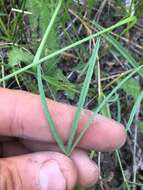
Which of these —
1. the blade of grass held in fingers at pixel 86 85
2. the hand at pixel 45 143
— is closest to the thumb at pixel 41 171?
the hand at pixel 45 143

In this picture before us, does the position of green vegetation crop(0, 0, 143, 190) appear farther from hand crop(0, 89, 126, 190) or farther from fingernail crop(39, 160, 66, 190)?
fingernail crop(39, 160, 66, 190)

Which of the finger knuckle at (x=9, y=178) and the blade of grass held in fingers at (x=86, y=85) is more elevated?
the blade of grass held in fingers at (x=86, y=85)

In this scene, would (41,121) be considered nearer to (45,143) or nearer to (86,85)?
(45,143)

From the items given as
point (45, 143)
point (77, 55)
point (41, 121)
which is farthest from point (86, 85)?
point (77, 55)

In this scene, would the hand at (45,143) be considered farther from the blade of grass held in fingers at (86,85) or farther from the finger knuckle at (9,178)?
the blade of grass held in fingers at (86,85)

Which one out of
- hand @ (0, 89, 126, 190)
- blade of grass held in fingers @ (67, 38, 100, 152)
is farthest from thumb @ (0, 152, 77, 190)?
blade of grass held in fingers @ (67, 38, 100, 152)

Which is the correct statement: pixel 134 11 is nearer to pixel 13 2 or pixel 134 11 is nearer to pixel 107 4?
pixel 107 4
